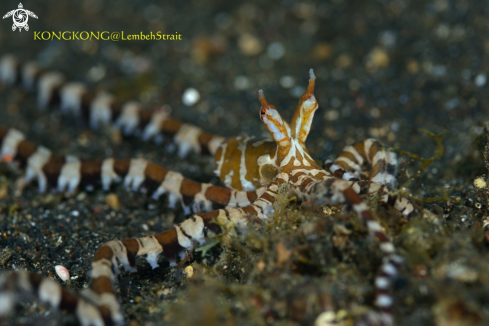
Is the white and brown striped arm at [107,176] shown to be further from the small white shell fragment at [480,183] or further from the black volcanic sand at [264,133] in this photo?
the small white shell fragment at [480,183]

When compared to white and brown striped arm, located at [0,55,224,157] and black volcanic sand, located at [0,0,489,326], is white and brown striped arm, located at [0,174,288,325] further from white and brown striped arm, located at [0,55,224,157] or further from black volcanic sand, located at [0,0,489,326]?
white and brown striped arm, located at [0,55,224,157]

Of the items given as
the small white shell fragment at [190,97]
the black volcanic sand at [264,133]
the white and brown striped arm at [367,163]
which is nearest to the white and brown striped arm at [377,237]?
the black volcanic sand at [264,133]

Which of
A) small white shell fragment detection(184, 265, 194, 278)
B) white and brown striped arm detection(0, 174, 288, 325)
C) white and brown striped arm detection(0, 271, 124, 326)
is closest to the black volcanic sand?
small white shell fragment detection(184, 265, 194, 278)

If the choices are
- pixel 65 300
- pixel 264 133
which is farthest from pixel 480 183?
pixel 65 300

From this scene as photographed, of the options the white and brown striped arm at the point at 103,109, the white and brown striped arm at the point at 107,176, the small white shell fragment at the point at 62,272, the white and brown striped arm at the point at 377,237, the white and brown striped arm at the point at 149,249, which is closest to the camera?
the white and brown striped arm at the point at 377,237

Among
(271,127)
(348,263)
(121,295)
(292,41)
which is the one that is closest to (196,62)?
(292,41)

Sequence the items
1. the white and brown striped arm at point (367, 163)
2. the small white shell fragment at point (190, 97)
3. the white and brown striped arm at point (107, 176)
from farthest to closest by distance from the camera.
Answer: the small white shell fragment at point (190, 97)
the white and brown striped arm at point (107, 176)
the white and brown striped arm at point (367, 163)

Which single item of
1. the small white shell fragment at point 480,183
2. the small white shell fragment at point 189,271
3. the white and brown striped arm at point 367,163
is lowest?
the small white shell fragment at point 189,271
